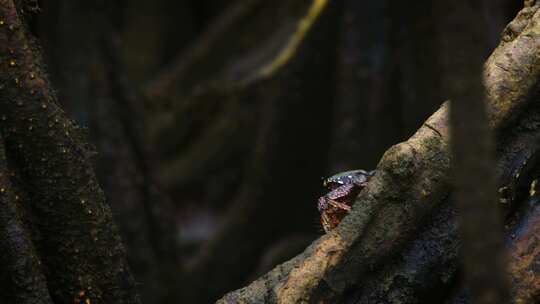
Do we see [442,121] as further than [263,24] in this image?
No

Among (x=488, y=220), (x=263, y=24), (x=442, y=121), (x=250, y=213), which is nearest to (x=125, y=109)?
(x=250, y=213)

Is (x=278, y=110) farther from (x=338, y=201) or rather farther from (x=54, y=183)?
(x=54, y=183)

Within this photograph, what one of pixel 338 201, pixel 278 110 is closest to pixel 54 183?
pixel 338 201

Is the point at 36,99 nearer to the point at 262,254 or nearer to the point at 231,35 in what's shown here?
the point at 262,254

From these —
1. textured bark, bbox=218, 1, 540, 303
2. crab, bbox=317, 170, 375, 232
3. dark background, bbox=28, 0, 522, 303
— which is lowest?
dark background, bbox=28, 0, 522, 303

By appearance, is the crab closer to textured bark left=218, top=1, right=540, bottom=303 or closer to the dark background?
textured bark left=218, top=1, right=540, bottom=303

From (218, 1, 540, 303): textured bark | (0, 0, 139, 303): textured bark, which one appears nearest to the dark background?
(0, 0, 139, 303): textured bark

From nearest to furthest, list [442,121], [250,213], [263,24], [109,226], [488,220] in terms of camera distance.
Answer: [488,220]
[442,121]
[109,226]
[250,213]
[263,24]

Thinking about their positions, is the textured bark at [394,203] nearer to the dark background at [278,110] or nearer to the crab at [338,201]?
the crab at [338,201]

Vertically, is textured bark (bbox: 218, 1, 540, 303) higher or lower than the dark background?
higher
